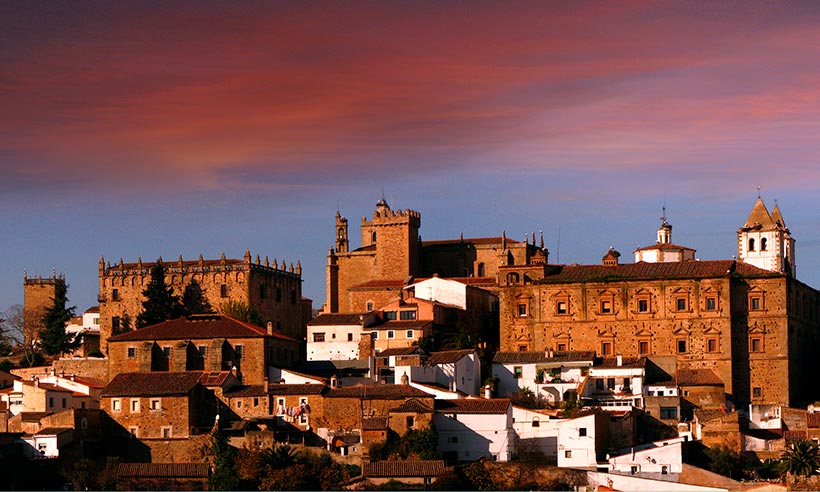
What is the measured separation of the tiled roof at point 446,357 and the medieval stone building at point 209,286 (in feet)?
56.7

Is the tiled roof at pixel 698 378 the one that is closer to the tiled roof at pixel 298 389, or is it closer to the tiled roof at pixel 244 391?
the tiled roof at pixel 298 389

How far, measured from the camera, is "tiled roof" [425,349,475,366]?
75812mm

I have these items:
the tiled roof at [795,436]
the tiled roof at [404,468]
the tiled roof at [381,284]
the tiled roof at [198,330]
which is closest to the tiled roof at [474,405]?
the tiled roof at [404,468]

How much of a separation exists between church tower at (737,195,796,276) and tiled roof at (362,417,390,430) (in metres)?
27.7

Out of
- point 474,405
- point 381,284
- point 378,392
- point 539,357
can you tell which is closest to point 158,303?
point 381,284

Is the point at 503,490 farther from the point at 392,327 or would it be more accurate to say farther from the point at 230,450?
the point at 392,327

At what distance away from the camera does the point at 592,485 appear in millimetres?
65312

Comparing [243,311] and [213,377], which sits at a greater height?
[243,311]

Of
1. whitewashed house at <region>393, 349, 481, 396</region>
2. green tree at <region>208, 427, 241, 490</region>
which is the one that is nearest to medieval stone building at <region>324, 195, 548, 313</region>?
whitewashed house at <region>393, 349, 481, 396</region>

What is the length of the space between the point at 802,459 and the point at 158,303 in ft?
124

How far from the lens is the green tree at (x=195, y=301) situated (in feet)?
301

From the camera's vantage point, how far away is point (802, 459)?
6575 centimetres

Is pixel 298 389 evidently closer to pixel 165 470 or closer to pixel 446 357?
pixel 446 357

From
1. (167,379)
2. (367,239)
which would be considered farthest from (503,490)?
(367,239)
